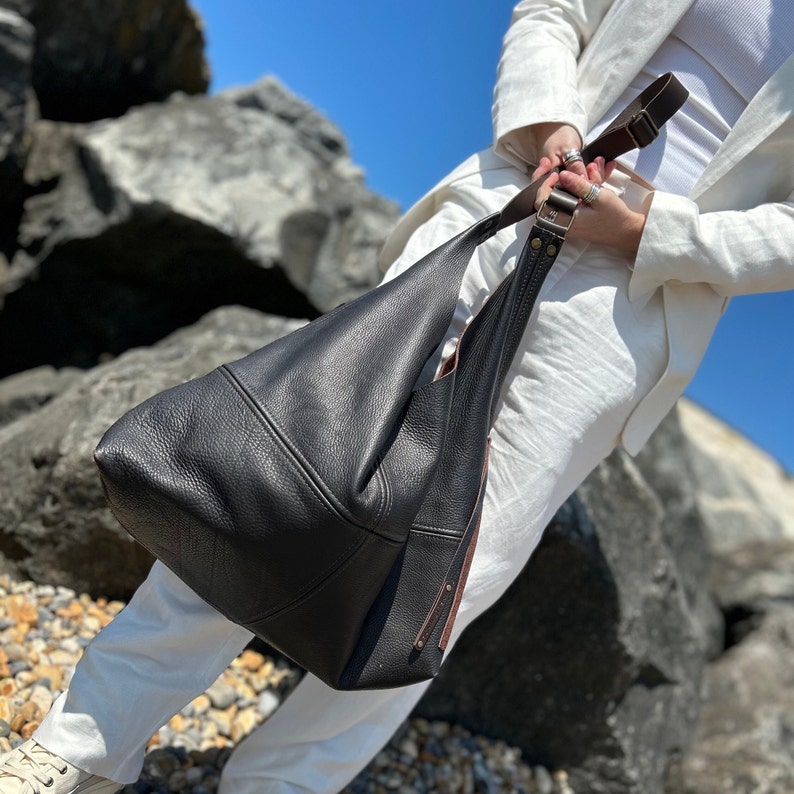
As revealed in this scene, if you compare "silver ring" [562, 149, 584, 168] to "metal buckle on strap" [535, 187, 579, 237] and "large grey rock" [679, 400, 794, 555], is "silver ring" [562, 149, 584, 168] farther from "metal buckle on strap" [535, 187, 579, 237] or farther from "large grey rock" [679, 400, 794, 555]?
"large grey rock" [679, 400, 794, 555]

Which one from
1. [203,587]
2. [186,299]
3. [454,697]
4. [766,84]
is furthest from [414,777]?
[186,299]

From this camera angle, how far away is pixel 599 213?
1.59 metres

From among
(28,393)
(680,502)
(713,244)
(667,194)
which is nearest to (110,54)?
(28,393)

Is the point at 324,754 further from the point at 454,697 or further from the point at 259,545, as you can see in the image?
the point at 454,697

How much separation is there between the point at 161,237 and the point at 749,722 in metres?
3.95

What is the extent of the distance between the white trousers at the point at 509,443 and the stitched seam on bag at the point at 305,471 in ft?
1.32

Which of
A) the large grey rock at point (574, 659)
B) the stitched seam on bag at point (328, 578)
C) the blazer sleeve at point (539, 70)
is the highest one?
the blazer sleeve at point (539, 70)

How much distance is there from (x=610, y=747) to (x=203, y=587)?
2.09 m

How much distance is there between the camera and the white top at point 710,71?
167 centimetres

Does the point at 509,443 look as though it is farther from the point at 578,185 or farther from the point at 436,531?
the point at 578,185

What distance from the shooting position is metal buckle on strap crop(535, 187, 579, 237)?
5.00 ft

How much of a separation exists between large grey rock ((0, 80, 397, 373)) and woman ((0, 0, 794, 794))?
303 centimetres

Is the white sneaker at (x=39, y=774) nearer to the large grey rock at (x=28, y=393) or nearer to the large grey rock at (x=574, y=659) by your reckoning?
the large grey rock at (x=574, y=659)

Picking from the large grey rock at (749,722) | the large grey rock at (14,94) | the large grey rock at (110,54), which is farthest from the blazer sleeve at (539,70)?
the large grey rock at (110,54)
